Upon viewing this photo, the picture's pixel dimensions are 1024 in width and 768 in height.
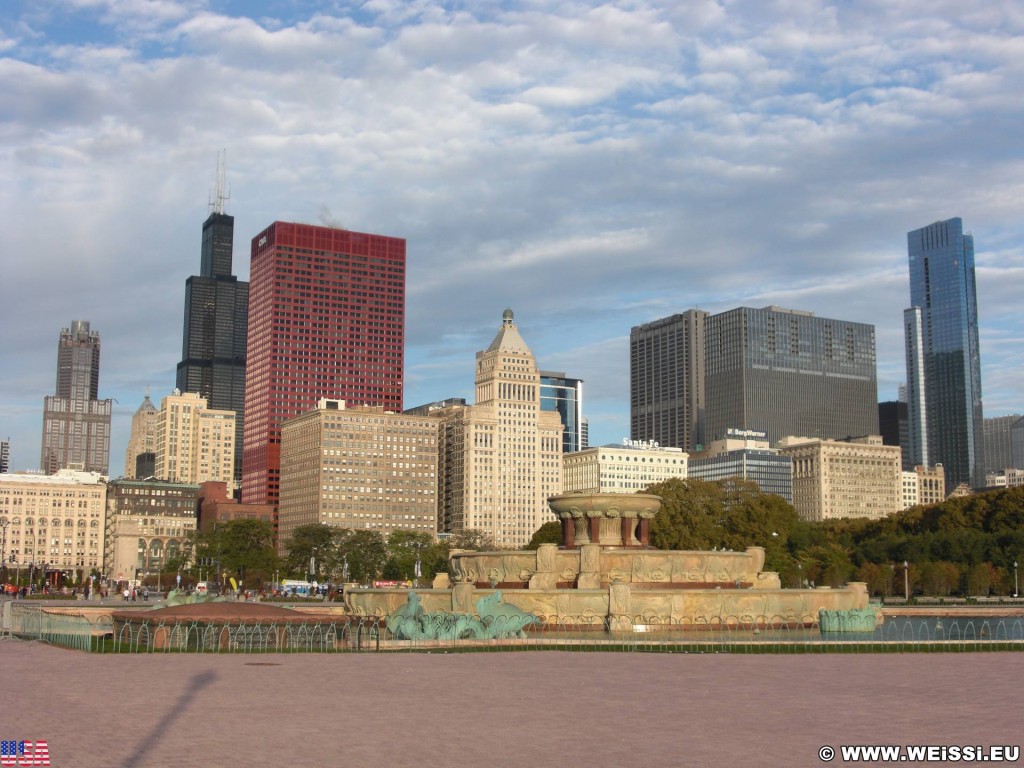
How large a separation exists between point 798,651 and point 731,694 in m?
14.9

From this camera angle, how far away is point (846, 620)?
178ft

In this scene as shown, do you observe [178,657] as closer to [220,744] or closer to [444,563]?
[220,744]

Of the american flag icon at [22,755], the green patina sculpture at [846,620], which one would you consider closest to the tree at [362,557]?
the green patina sculpture at [846,620]

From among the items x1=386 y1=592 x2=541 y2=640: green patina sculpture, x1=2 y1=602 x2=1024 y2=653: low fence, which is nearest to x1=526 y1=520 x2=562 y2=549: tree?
x1=2 y1=602 x2=1024 y2=653: low fence

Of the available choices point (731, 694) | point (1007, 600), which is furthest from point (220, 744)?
point (1007, 600)

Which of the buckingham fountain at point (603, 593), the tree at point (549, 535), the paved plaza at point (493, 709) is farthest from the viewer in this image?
the tree at point (549, 535)

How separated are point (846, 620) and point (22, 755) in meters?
42.2

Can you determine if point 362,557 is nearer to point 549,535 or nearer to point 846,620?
point 549,535

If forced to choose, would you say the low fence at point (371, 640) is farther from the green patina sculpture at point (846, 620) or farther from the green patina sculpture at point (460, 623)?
the green patina sculpture at point (846, 620)

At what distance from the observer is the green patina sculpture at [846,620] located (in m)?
54.1

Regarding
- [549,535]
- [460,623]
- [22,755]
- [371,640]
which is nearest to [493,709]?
[22,755]

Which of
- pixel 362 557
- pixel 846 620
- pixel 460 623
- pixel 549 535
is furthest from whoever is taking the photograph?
pixel 362 557

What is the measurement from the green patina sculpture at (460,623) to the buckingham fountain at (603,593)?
0.04 m

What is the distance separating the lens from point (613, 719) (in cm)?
2403
